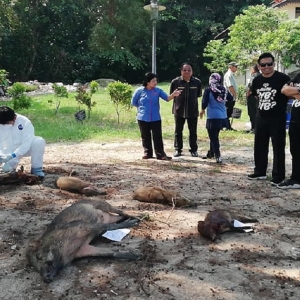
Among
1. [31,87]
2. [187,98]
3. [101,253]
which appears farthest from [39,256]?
[31,87]

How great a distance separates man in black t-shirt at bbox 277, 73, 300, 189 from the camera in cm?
577

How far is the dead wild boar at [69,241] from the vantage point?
11.7 feet

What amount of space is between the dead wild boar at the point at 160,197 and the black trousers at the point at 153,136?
Answer: 9.18ft

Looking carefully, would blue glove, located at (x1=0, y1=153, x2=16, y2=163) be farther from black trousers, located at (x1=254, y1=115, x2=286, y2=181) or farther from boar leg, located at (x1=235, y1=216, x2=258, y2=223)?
black trousers, located at (x1=254, y1=115, x2=286, y2=181)

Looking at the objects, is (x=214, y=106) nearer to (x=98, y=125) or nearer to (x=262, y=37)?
(x=98, y=125)

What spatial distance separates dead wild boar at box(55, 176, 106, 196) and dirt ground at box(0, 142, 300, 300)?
106mm

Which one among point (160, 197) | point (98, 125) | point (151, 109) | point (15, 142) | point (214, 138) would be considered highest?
point (151, 109)

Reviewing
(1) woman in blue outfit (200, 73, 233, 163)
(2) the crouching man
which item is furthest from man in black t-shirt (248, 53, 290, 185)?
(2) the crouching man

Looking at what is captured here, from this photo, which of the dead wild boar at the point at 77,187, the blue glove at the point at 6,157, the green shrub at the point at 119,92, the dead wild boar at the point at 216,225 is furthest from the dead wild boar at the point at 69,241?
the green shrub at the point at 119,92

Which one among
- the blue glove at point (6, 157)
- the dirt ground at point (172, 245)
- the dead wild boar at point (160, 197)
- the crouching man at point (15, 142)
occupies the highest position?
the crouching man at point (15, 142)

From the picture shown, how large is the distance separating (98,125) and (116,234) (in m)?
8.38

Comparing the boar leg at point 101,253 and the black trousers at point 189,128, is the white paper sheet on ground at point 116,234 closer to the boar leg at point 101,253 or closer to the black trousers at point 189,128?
the boar leg at point 101,253

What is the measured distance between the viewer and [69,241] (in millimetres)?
3754

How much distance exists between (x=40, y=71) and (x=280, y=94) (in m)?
24.1
